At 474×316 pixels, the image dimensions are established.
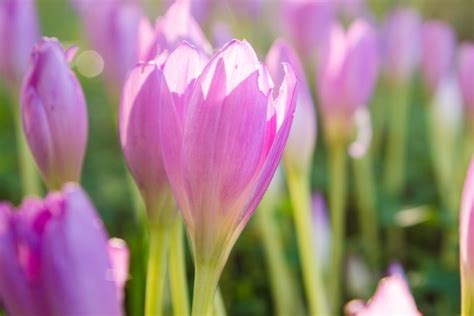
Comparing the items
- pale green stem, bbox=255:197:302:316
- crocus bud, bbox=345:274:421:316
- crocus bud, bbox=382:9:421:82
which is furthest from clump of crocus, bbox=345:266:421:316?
crocus bud, bbox=382:9:421:82

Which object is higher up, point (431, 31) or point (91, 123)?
point (431, 31)

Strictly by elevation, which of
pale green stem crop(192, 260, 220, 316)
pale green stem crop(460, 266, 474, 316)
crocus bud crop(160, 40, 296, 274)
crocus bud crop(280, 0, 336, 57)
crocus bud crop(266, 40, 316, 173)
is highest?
crocus bud crop(280, 0, 336, 57)

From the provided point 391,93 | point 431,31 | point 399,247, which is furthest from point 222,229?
point 391,93

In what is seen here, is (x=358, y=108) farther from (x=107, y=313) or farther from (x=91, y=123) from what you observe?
(x=91, y=123)

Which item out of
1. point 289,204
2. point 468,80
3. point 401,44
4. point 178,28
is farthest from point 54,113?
point 401,44

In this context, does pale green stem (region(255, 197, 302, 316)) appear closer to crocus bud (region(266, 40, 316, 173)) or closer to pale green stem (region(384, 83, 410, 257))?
crocus bud (region(266, 40, 316, 173))

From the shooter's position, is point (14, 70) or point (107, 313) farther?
point (14, 70)

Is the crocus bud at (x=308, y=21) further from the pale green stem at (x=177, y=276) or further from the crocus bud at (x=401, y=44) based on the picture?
the pale green stem at (x=177, y=276)

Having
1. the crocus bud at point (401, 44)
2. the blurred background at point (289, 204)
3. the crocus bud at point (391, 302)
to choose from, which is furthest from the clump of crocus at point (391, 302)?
the crocus bud at point (401, 44)
